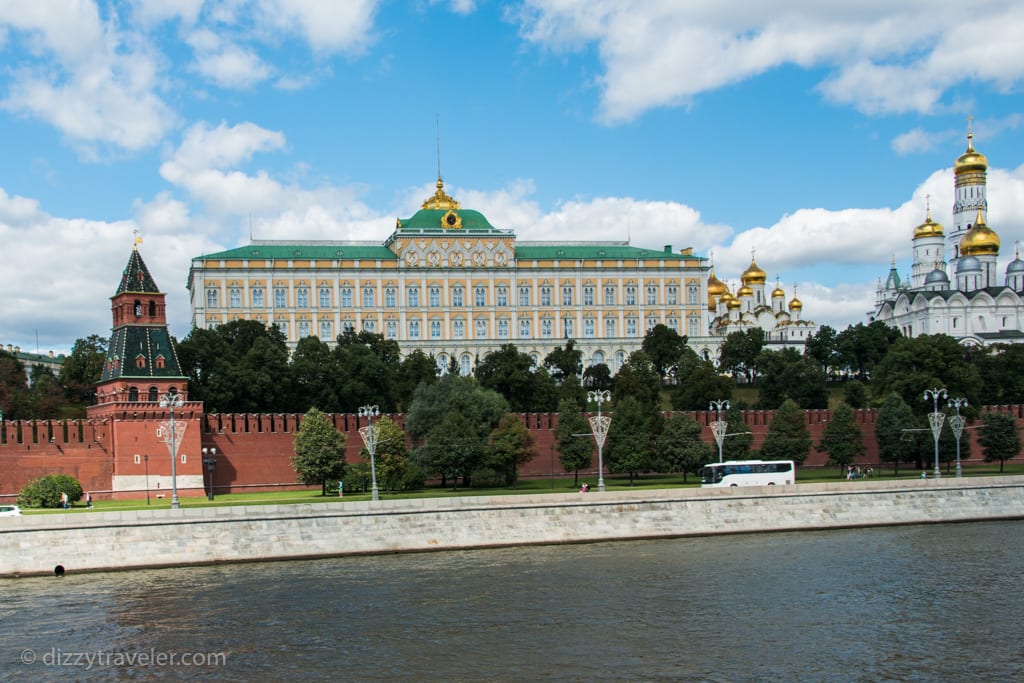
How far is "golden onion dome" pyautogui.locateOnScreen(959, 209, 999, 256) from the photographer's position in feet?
355

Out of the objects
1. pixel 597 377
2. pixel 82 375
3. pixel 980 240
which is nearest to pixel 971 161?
pixel 980 240

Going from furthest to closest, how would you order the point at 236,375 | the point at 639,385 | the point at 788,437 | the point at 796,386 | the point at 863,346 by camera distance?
the point at 863,346
the point at 796,386
the point at 639,385
the point at 236,375
the point at 788,437

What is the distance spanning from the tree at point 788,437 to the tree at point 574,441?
28.2 feet

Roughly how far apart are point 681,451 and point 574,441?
15.3ft

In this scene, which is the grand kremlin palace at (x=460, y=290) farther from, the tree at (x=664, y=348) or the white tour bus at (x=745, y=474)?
the white tour bus at (x=745, y=474)

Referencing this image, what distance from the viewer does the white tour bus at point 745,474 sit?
46625mm

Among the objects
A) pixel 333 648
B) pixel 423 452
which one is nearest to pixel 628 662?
pixel 333 648

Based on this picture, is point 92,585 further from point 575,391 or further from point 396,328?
point 396,328

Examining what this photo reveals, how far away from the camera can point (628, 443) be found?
5022 cm

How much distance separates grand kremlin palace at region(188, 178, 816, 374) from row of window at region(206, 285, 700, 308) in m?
0.09

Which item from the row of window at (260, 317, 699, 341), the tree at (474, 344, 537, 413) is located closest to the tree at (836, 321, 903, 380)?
the row of window at (260, 317, 699, 341)

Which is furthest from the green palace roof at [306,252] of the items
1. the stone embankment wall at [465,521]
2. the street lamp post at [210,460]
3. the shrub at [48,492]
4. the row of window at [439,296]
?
the stone embankment wall at [465,521]

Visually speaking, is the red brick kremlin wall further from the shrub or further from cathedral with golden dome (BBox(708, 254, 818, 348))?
cathedral with golden dome (BBox(708, 254, 818, 348))

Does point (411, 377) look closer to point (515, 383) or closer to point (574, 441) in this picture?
point (515, 383)
